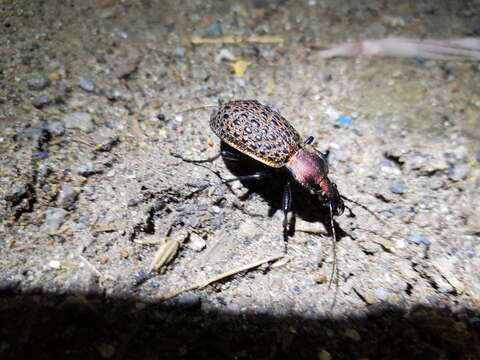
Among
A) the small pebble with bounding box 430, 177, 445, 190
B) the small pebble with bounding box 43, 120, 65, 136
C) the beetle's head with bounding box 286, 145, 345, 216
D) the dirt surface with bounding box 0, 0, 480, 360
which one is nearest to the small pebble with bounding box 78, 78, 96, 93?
the dirt surface with bounding box 0, 0, 480, 360

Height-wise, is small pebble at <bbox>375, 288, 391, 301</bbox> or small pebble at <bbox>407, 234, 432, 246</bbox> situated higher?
small pebble at <bbox>407, 234, 432, 246</bbox>

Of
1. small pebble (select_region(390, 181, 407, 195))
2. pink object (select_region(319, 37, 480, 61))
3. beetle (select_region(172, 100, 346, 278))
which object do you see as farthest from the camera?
pink object (select_region(319, 37, 480, 61))

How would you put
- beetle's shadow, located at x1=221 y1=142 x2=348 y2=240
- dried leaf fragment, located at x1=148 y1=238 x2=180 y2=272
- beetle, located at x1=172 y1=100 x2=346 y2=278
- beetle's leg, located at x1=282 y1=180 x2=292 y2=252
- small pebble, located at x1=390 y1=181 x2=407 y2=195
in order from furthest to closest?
1. small pebble, located at x1=390 y1=181 x2=407 y2=195
2. beetle's shadow, located at x1=221 y1=142 x2=348 y2=240
3. beetle, located at x1=172 y1=100 x2=346 y2=278
4. beetle's leg, located at x1=282 y1=180 x2=292 y2=252
5. dried leaf fragment, located at x1=148 y1=238 x2=180 y2=272

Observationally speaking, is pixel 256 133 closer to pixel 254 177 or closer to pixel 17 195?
pixel 254 177

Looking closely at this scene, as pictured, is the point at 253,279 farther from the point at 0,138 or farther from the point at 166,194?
the point at 0,138

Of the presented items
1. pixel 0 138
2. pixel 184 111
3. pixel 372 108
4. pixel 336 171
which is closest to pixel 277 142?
pixel 336 171

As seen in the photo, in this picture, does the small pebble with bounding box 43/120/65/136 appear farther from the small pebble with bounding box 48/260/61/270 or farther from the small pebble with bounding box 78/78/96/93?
the small pebble with bounding box 48/260/61/270

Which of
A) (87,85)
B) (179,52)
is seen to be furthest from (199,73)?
(87,85)
